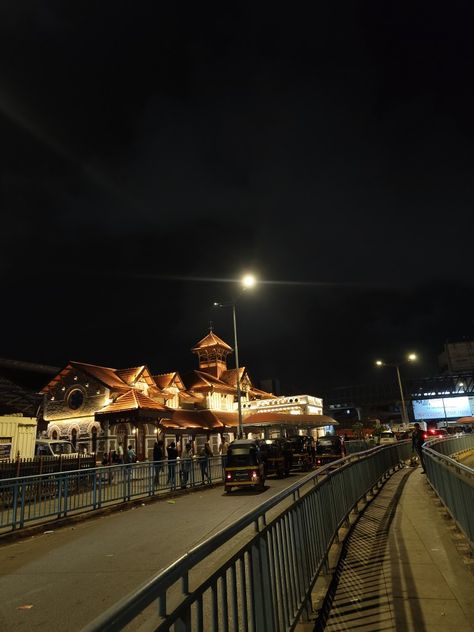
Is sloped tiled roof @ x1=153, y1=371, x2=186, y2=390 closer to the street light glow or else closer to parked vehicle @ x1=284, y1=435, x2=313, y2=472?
parked vehicle @ x1=284, y1=435, x2=313, y2=472

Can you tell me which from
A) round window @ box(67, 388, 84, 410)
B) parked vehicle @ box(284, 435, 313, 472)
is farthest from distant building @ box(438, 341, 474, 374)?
round window @ box(67, 388, 84, 410)

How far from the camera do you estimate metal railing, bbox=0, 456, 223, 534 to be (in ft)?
37.5

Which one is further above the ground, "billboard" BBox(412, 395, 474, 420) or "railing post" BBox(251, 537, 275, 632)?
"billboard" BBox(412, 395, 474, 420)

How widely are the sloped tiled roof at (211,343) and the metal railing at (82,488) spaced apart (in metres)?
36.4

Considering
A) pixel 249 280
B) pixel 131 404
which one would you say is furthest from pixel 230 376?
pixel 249 280

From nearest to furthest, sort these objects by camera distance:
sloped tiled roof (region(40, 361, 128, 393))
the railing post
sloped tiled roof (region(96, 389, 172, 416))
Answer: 1. the railing post
2. sloped tiled roof (region(96, 389, 172, 416))
3. sloped tiled roof (region(40, 361, 128, 393))

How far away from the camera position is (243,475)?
55.8ft

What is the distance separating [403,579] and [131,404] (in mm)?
28596

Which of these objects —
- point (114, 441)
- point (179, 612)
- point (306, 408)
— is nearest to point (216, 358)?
point (306, 408)

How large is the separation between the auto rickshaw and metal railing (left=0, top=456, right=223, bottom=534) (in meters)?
2.27

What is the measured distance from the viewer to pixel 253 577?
3.51m

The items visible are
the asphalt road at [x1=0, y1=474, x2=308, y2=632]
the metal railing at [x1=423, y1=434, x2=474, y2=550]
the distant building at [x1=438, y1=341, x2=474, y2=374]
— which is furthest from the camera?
the distant building at [x1=438, y1=341, x2=474, y2=374]

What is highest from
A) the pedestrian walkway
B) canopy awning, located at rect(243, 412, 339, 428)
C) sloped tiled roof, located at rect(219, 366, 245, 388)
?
sloped tiled roof, located at rect(219, 366, 245, 388)

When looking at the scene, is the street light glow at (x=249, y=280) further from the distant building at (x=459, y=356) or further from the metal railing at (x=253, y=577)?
the distant building at (x=459, y=356)
